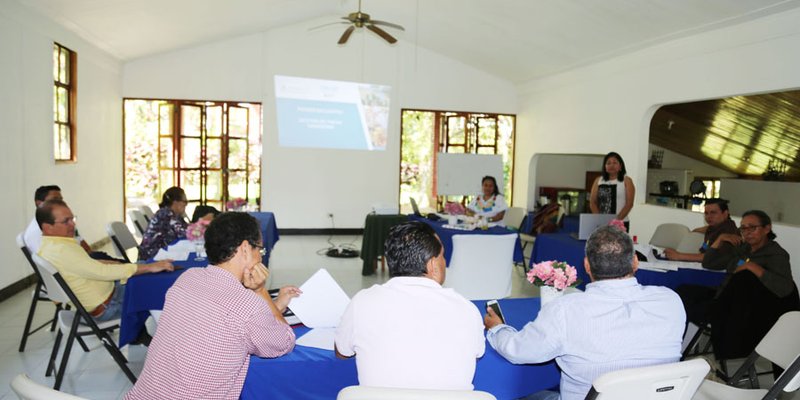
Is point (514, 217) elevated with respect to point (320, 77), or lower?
lower

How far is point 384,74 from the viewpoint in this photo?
1001cm

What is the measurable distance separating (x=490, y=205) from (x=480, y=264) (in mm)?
2308

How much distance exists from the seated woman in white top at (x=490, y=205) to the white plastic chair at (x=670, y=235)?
1891 millimetres

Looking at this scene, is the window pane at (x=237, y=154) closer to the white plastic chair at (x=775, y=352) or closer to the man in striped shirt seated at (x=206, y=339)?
the man in striped shirt seated at (x=206, y=339)

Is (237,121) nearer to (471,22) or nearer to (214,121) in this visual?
(214,121)

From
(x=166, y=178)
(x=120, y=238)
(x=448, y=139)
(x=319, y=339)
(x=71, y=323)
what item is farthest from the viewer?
(x=448, y=139)

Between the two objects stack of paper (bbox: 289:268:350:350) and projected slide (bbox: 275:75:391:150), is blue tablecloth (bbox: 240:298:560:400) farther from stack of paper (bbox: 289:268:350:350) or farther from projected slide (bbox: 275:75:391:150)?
projected slide (bbox: 275:75:391:150)

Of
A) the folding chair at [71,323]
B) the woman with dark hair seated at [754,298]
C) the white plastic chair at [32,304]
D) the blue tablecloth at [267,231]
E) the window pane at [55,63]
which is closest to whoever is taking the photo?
the folding chair at [71,323]

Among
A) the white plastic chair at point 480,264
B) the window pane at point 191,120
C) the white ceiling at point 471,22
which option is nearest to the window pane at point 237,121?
the window pane at point 191,120

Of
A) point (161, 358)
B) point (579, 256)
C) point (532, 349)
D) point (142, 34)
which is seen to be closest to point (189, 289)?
point (161, 358)

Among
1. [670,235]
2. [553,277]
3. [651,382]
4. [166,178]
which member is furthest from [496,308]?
[166,178]

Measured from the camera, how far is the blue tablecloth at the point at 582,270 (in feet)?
12.4

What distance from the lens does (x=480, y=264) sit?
4.59m

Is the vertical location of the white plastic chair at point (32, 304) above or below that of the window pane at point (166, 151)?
below
